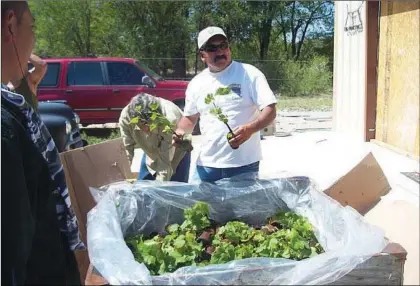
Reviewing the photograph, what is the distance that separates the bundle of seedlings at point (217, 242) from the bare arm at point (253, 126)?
0.42 metres

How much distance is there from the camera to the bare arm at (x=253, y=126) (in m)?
2.57

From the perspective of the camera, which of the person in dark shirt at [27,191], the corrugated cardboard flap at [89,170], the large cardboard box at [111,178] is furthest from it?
the corrugated cardboard flap at [89,170]

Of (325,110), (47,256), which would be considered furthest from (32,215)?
(325,110)

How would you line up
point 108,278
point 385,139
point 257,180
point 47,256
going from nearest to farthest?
point 47,256 → point 108,278 → point 257,180 → point 385,139

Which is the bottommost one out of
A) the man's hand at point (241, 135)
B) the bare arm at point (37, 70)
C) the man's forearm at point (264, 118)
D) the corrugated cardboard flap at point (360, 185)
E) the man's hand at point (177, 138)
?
the corrugated cardboard flap at point (360, 185)

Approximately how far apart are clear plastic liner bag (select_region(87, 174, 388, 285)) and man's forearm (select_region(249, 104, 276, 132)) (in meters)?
0.27

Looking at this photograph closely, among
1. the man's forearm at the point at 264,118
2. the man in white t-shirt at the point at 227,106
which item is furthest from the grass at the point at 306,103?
the man's forearm at the point at 264,118

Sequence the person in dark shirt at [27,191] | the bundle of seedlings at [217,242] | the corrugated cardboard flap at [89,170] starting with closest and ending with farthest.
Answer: the person in dark shirt at [27,191] → the bundle of seedlings at [217,242] → the corrugated cardboard flap at [89,170]

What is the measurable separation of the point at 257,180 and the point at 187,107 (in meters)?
0.77

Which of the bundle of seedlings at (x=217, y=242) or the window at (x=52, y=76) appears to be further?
the window at (x=52, y=76)

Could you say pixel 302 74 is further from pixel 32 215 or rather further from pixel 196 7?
pixel 32 215

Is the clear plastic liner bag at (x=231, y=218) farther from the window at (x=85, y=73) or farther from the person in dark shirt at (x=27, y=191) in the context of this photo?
the window at (x=85, y=73)

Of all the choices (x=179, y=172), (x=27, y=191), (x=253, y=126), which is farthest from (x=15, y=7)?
(x=179, y=172)

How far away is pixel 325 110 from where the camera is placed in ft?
43.5
